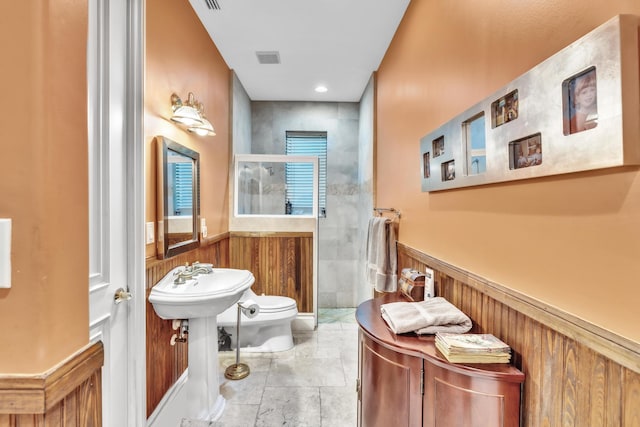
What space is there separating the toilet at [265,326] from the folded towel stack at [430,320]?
1.52 m

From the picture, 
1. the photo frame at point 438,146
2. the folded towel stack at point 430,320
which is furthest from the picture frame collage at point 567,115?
the folded towel stack at point 430,320

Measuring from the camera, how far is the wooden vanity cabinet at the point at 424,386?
0.92m

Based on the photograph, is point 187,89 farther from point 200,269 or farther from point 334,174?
point 334,174

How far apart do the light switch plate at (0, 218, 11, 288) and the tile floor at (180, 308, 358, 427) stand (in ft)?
5.53

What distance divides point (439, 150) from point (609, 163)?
87 centimetres

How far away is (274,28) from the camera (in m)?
2.28

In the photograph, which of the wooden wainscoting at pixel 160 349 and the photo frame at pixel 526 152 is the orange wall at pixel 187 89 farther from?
the photo frame at pixel 526 152

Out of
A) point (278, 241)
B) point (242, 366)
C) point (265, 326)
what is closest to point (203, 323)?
point (242, 366)

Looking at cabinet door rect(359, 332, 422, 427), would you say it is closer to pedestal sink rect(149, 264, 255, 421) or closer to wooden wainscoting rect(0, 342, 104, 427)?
pedestal sink rect(149, 264, 255, 421)

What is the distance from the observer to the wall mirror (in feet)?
5.33

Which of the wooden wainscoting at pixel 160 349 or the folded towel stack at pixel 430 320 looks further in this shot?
the wooden wainscoting at pixel 160 349

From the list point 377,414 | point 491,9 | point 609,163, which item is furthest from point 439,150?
point 377,414

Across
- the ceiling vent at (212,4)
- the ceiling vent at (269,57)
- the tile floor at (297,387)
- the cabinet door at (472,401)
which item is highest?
the ceiling vent at (212,4)

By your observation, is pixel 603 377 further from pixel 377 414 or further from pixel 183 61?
pixel 183 61
